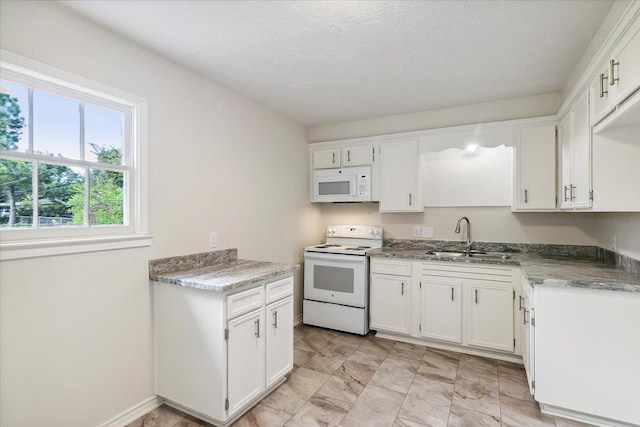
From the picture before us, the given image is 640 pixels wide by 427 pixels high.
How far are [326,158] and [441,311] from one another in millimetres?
2163

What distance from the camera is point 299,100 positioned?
10.6ft

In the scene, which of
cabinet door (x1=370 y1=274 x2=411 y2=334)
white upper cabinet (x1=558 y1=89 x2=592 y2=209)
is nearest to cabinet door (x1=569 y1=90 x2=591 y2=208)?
white upper cabinet (x1=558 y1=89 x2=592 y2=209)

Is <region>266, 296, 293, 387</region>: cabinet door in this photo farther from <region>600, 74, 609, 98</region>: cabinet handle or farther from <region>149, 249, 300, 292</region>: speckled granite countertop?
<region>600, 74, 609, 98</region>: cabinet handle

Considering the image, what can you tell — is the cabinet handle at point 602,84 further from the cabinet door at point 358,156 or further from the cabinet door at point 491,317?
the cabinet door at point 358,156

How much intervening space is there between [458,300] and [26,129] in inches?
134

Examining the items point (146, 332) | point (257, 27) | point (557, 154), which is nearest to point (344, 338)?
point (146, 332)

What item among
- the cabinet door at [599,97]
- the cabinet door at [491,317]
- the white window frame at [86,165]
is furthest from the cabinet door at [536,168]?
the white window frame at [86,165]

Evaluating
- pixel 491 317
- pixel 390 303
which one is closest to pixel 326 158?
pixel 390 303

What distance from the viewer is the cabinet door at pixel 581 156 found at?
2115 mm

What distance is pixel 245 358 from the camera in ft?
6.86

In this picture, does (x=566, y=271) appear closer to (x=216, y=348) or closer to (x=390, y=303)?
(x=390, y=303)

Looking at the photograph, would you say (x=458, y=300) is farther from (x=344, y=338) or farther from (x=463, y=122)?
(x=463, y=122)

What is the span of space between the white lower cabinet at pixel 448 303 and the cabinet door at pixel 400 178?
660 millimetres

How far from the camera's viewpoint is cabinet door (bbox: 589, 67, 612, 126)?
178 cm
